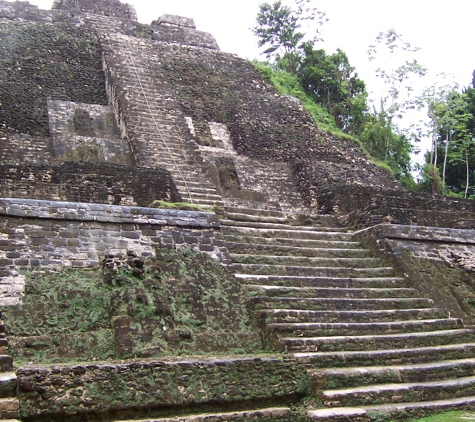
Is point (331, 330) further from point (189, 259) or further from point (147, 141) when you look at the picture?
point (147, 141)

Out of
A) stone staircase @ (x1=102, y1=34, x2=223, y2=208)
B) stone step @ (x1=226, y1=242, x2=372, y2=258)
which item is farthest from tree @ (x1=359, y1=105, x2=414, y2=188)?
stone step @ (x1=226, y1=242, x2=372, y2=258)

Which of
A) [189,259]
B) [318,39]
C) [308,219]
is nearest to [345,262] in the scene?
[308,219]

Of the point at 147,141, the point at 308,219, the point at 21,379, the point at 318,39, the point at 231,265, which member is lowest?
the point at 21,379

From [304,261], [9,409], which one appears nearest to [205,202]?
[304,261]

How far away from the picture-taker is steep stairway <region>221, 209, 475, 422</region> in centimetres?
588

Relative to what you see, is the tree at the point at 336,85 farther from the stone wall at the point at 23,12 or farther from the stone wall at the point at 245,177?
the stone wall at the point at 23,12

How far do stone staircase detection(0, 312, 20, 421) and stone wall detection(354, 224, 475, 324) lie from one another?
5.19 metres

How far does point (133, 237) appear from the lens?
6.98 meters

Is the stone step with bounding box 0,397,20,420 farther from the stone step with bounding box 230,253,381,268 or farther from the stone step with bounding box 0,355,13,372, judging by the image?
the stone step with bounding box 230,253,381,268

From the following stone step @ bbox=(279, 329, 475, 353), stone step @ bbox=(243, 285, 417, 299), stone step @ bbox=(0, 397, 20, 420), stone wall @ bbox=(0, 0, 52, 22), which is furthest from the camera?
stone wall @ bbox=(0, 0, 52, 22)

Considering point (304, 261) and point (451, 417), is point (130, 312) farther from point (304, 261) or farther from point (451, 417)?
point (451, 417)

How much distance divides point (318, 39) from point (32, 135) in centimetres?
1311

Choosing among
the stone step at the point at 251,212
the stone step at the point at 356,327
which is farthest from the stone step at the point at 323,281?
the stone step at the point at 251,212

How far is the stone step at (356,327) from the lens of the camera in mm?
6371
